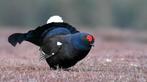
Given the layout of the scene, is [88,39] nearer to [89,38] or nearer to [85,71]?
[89,38]

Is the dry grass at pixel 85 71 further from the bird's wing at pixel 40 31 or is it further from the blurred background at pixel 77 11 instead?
the blurred background at pixel 77 11

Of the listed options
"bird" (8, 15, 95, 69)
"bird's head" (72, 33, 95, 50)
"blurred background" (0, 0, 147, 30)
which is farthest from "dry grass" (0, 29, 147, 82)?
"blurred background" (0, 0, 147, 30)

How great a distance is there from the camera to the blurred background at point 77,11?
53000mm

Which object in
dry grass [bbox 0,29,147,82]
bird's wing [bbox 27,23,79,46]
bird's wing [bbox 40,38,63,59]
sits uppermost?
bird's wing [bbox 27,23,79,46]

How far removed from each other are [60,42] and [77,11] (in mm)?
42067

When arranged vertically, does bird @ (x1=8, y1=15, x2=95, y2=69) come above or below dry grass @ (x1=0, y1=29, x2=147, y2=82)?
above

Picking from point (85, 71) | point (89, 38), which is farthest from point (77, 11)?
point (89, 38)

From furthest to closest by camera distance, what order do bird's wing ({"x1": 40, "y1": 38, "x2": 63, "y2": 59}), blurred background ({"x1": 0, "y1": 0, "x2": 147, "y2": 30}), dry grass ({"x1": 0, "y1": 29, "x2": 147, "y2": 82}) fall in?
1. blurred background ({"x1": 0, "y1": 0, "x2": 147, "y2": 30})
2. bird's wing ({"x1": 40, "y1": 38, "x2": 63, "y2": 59})
3. dry grass ({"x1": 0, "y1": 29, "x2": 147, "y2": 82})

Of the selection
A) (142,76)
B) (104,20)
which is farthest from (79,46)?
(104,20)

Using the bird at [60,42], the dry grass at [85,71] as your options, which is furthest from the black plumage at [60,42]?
the dry grass at [85,71]

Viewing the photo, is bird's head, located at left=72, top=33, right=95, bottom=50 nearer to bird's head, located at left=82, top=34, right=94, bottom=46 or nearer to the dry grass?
bird's head, located at left=82, top=34, right=94, bottom=46

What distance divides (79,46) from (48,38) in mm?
907

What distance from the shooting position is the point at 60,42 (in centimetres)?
1463

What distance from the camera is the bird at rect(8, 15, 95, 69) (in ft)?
46.9
